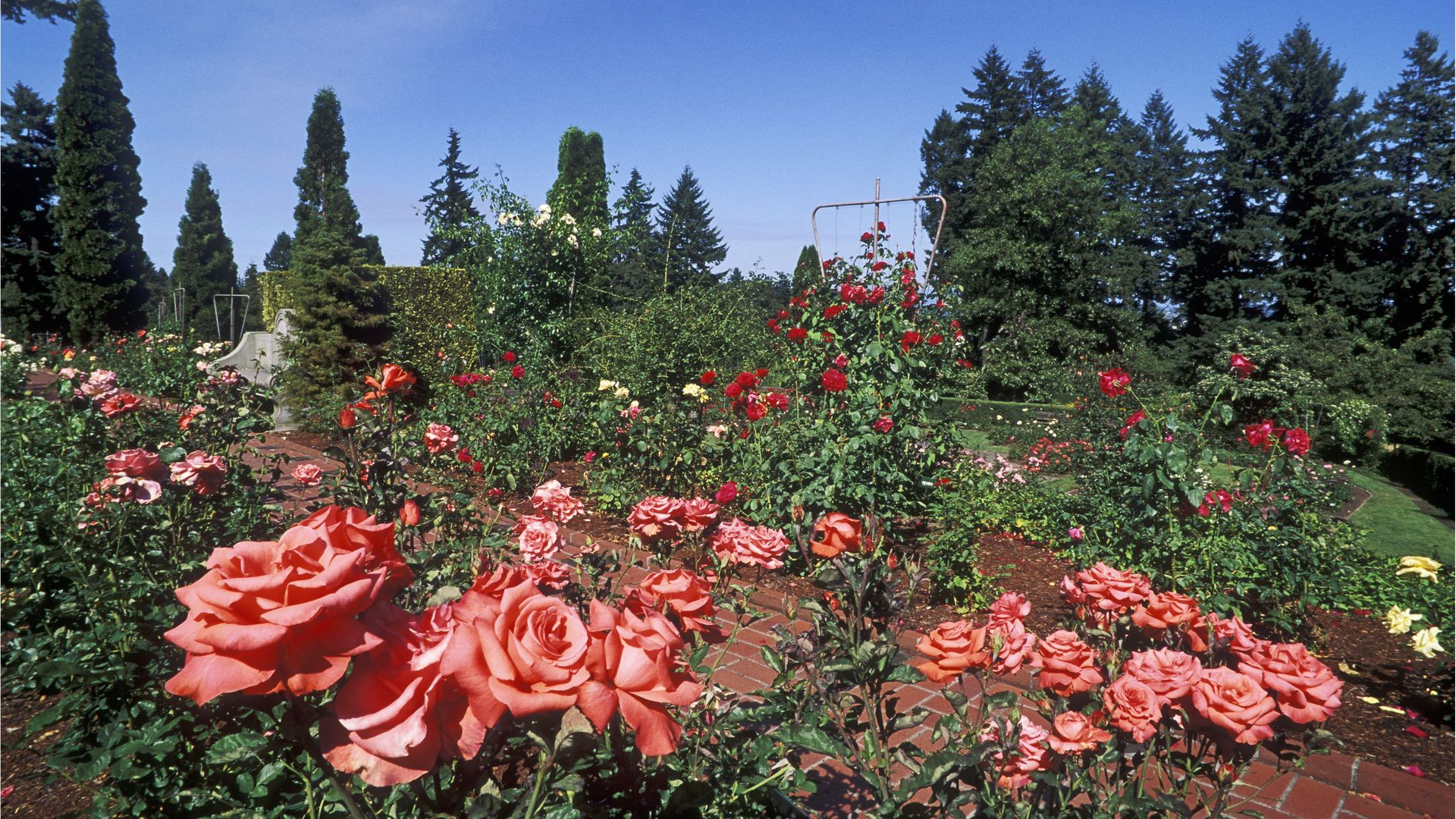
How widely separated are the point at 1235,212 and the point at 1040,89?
28.9 ft

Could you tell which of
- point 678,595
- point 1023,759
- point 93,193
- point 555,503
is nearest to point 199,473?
point 555,503

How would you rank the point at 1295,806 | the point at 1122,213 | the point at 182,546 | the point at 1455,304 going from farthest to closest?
1. the point at 1122,213
2. the point at 1455,304
3. the point at 182,546
4. the point at 1295,806

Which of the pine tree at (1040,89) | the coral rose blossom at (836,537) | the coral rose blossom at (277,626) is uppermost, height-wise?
the pine tree at (1040,89)

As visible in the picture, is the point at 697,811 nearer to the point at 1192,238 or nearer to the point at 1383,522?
the point at 1383,522

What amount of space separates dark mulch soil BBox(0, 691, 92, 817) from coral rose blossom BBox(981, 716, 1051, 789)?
6.55 ft

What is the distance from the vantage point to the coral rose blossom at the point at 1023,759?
1.27m

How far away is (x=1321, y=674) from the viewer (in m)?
1.17

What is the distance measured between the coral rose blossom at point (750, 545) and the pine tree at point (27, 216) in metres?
25.3

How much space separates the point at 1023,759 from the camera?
128 cm

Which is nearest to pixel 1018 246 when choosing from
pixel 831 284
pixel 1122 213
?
pixel 1122 213

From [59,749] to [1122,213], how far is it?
26.0 meters

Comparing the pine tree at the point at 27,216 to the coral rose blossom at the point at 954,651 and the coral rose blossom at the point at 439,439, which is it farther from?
the coral rose blossom at the point at 954,651

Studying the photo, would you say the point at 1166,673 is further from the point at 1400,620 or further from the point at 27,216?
the point at 27,216

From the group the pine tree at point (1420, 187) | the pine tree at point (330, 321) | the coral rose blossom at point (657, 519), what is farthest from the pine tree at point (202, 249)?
the pine tree at point (1420, 187)
